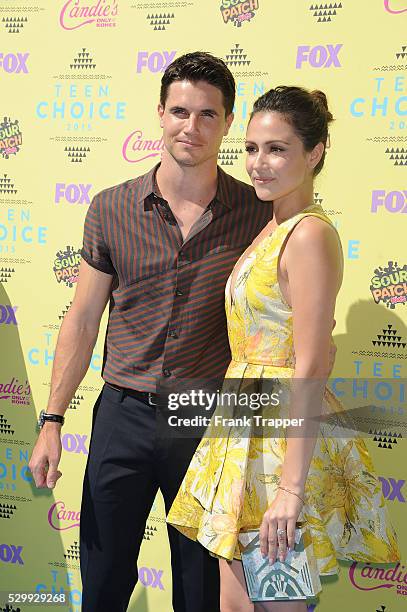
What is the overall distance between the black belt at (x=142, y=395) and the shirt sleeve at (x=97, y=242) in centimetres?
36

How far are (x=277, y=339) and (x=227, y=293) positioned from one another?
22 cm

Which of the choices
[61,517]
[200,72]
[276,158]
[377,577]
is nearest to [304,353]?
[276,158]

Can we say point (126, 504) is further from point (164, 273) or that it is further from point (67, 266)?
point (67, 266)

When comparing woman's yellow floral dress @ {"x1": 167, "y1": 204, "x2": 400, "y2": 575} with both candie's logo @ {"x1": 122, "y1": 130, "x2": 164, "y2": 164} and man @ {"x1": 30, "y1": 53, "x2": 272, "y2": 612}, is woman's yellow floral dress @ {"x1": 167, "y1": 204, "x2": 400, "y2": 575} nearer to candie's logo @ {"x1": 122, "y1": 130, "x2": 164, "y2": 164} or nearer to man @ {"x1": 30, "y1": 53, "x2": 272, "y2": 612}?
man @ {"x1": 30, "y1": 53, "x2": 272, "y2": 612}

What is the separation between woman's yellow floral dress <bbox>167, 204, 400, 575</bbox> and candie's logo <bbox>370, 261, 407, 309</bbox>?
83 centimetres

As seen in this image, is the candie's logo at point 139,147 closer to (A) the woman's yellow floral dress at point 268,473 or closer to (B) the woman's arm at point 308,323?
(A) the woman's yellow floral dress at point 268,473

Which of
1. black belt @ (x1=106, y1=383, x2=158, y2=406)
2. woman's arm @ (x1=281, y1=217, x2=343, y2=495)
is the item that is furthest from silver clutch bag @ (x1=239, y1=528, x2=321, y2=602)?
black belt @ (x1=106, y1=383, x2=158, y2=406)

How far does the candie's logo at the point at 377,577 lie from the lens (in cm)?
297

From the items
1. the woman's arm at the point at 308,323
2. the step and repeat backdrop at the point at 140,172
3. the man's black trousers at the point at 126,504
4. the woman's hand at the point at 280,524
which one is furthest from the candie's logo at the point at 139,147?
the woman's hand at the point at 280,524

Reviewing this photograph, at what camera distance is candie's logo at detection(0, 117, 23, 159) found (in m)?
3.34

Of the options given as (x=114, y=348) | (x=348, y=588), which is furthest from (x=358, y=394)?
(x=114, y=348)

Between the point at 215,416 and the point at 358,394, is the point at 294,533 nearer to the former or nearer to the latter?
the point at 215,416

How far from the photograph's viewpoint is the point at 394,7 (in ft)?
9.04

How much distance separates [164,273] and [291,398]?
61cm
